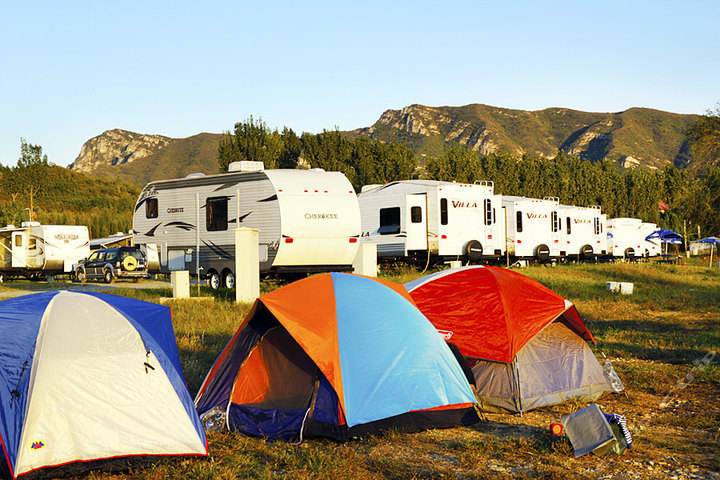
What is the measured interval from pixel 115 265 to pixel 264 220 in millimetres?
9061

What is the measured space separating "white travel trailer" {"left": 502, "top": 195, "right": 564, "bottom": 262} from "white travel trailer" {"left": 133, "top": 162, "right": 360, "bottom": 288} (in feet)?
40.1

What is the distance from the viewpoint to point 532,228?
32.4 m

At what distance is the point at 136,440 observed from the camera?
6.36 m

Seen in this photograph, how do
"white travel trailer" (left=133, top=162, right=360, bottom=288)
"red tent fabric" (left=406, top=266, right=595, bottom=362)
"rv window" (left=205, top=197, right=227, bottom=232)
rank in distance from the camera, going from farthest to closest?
"rv window" (left=205, top=197, right=227, bottom=232) < "white travel trailer" (left=133, top=162, right=360, bottom=288) < "red tent fabric" (left=406, top=266, right=595, bottom=362)

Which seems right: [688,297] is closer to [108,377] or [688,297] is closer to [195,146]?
[108,377]

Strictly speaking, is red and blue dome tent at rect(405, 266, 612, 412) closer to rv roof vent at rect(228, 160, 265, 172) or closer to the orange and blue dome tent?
the orange and blue dome tent

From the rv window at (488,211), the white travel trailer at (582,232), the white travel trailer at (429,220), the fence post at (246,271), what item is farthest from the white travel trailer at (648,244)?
the fence post at (246,271)

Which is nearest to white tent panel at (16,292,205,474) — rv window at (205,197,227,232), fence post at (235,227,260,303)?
fence post at (235,227,260,303)

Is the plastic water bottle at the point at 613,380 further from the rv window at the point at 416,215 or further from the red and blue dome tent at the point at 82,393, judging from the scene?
the rv window at the point at 416,215

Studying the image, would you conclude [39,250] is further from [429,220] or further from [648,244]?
[648,244]

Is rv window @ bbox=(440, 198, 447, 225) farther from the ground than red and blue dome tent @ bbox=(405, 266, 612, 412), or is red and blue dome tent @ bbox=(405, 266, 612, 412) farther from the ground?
rv window @ bbox=(440, 198, 447, 225)

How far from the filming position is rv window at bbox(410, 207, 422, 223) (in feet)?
82.6

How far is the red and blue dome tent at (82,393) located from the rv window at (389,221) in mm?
18514

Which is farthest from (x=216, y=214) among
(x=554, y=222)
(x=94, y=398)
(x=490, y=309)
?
(x=554, y=222)
